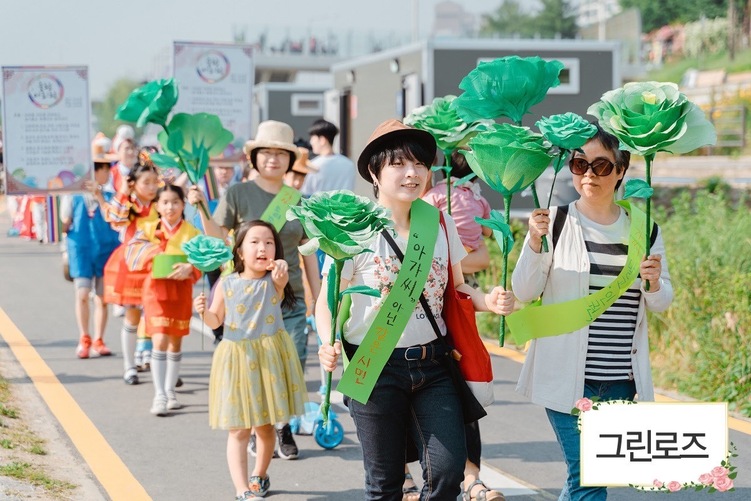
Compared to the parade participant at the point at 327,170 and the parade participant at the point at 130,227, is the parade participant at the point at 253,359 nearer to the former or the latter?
the parade participant at the point at 130,227

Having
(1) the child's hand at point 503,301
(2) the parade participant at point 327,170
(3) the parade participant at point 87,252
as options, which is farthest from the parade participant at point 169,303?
(1) the child's hand at point 503,301

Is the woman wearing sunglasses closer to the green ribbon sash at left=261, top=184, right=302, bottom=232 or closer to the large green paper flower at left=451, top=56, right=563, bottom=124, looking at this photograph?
the large green paper flower at left=451, top=56, right=563, bottom=124

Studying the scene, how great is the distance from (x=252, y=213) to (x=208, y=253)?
2.78ft

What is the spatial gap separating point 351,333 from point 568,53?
39.0ft

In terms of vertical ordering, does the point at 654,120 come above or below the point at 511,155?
above

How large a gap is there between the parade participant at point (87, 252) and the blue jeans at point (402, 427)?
5.61 metres

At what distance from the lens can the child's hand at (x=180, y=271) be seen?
24.2ft

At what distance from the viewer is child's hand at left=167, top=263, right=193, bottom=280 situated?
7.38m

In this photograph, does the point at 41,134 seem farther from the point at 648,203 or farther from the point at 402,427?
the point at 648,203

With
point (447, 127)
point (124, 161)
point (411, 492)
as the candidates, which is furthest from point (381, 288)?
point (124, 161)

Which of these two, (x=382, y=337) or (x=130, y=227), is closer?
(x=382, y=337)

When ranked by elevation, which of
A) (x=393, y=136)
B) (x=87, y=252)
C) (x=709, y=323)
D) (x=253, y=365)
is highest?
(x=393, y=136)

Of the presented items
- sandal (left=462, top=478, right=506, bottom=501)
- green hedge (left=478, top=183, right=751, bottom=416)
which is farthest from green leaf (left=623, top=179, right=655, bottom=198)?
green hedge (left=478, top=183, right=751, bottom=416)

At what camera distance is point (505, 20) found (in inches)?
3893
